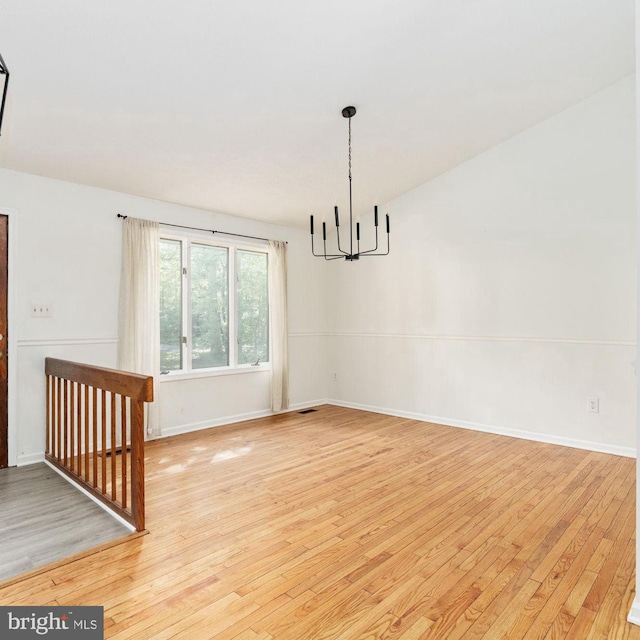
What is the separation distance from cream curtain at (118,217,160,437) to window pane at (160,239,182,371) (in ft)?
0.54

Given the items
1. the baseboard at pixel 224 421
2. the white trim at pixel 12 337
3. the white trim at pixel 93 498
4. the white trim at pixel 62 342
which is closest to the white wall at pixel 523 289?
the baseboard at pixel 224 421

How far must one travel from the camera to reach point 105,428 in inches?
108

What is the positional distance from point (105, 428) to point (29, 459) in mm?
1502

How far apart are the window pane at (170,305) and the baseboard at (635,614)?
4057 millimetres

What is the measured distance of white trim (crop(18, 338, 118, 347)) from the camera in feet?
12.1

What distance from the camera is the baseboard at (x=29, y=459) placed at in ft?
11.9

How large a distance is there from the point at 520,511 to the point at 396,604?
4.22ft

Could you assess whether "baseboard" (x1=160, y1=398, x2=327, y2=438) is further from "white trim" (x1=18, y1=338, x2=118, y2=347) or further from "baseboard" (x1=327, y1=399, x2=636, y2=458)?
"white trim" (x1=18, y1=338, x2=118, y2=347)

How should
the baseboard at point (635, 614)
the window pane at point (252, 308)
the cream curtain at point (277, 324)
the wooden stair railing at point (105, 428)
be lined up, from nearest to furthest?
1. the baseboard at point (635, 614)
2. the wooden stair railing at point (105, 428)
3. the window pane at point (252, 308)
4. the cream curtain at point (277, 324)

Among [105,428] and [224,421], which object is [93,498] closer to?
[105,428]

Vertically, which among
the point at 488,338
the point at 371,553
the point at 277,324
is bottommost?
the point at 371,553

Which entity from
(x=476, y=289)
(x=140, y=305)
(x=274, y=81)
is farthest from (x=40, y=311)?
(x=476, y=289)

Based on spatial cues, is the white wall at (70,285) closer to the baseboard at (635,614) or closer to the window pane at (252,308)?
the window pane at (252,308)

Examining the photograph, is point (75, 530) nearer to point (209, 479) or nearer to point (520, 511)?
point (209, 479)
